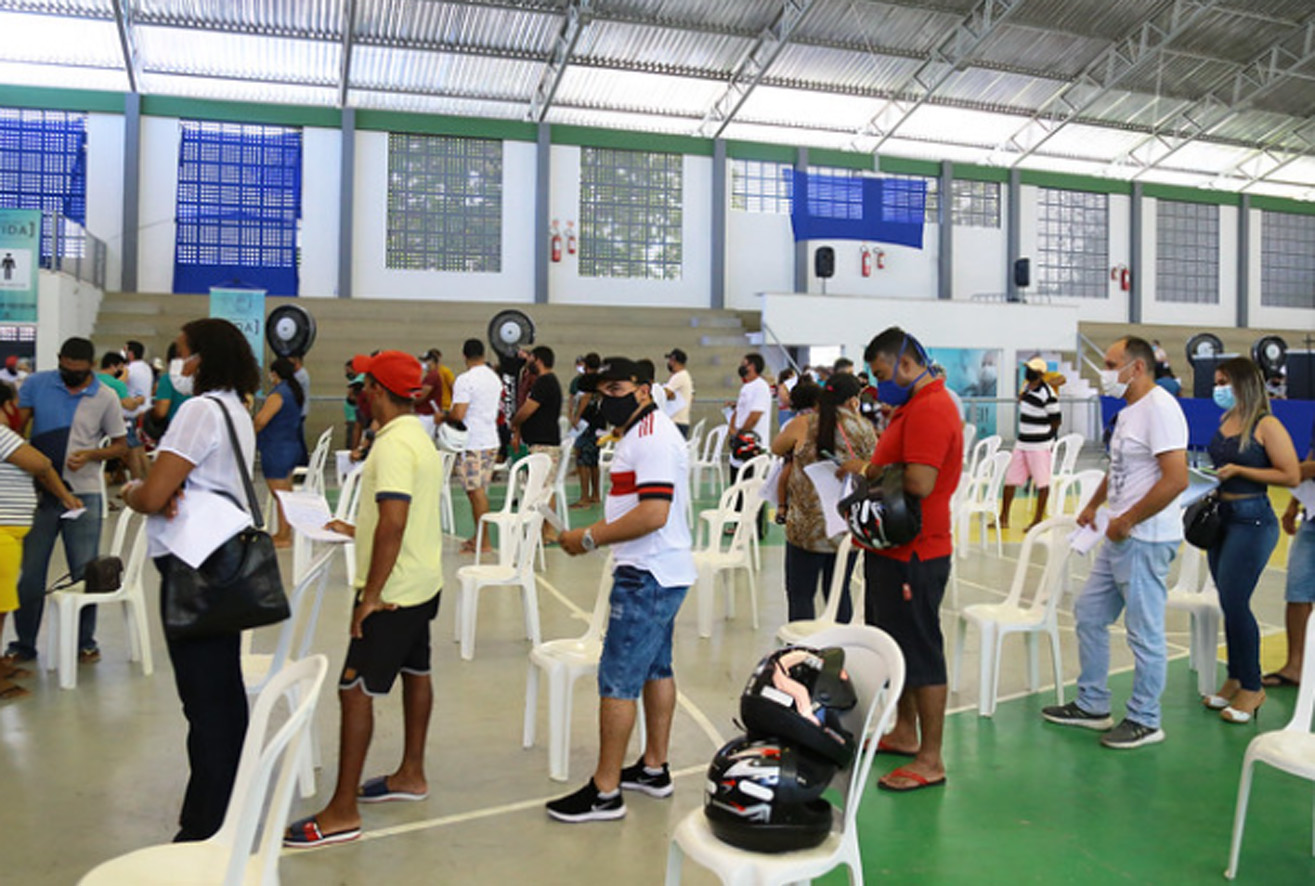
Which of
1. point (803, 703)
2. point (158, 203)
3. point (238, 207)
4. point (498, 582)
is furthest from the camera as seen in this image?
point (238, 207)

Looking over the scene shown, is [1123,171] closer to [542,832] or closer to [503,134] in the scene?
[503,134]

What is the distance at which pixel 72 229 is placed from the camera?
1417cm

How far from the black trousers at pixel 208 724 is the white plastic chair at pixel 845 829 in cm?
131

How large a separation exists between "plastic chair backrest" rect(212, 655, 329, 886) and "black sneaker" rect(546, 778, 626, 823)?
1.24 m

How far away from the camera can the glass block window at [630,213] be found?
18.9 metres

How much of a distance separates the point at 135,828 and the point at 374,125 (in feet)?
53.5

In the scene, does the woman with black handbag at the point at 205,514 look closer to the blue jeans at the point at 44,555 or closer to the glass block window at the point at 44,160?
the blue jeans at the point at 44,555

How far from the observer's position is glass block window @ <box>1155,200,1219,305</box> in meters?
23.2

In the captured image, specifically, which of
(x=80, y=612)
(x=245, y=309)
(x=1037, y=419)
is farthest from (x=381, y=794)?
(x=245, y=309)

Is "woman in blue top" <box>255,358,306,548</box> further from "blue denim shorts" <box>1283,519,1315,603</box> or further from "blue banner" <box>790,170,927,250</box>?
"blue banner" <box>790,170,927,250</box>

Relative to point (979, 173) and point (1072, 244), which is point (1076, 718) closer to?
point (979, 173)

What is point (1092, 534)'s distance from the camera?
4.12 metres

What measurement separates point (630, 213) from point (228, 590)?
17052 mm

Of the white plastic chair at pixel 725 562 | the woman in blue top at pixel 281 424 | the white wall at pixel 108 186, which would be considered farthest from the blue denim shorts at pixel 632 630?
the white wall at pixel 108 186
